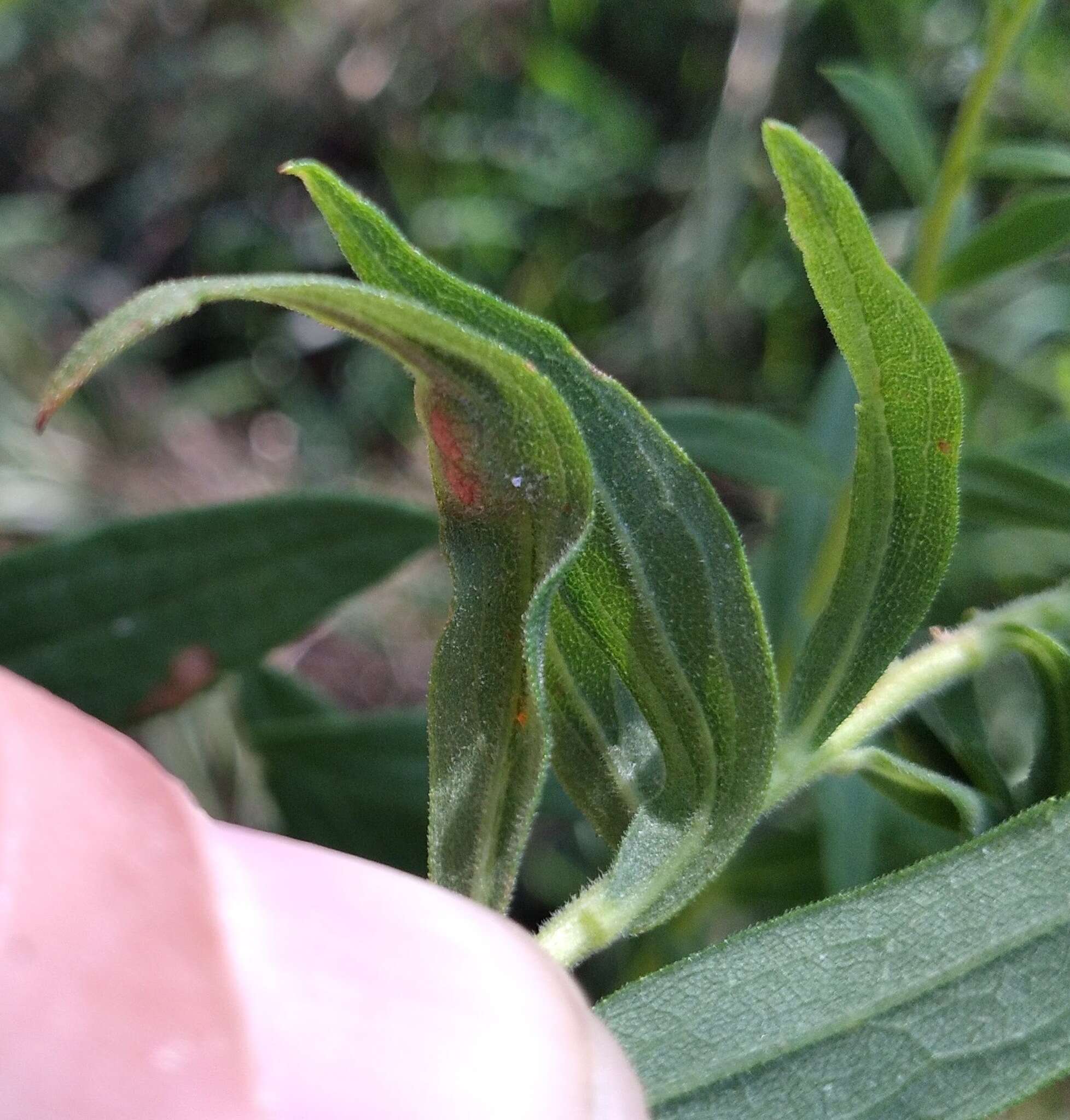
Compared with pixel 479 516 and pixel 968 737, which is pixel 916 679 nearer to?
pixel 968 737

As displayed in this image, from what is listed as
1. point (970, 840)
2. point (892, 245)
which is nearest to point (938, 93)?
point (892, 245)

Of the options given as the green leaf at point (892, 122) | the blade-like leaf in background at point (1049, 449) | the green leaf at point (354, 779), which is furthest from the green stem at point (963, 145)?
the green leaf at point (354, 779)

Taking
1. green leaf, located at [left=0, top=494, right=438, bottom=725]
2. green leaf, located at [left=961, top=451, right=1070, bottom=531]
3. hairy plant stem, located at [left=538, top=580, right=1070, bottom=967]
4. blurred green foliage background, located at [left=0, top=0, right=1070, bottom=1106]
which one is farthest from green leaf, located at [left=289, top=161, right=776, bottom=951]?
blurred green foliage background, located at [left=0, top=0, right=1070, bottom=1106]

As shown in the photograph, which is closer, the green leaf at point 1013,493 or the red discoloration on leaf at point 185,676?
the green leaf at point 1013,493

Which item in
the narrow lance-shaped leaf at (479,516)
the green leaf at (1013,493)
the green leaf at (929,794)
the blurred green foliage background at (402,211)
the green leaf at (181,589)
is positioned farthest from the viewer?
the blurred green foliage background at (402,211)

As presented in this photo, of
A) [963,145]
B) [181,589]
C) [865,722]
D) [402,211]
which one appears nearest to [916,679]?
[865,722]

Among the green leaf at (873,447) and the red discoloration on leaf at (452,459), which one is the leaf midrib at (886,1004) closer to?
the green leaf at (873,447)
